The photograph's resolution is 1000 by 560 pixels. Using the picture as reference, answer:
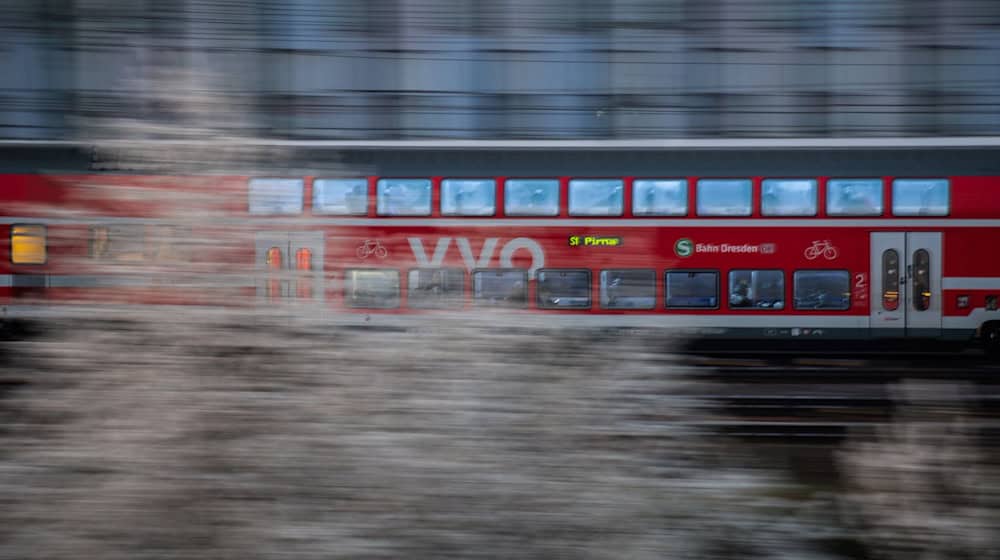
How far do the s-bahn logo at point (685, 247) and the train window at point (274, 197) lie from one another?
30.1 feet

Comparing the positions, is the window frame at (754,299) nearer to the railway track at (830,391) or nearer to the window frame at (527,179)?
the railway track at (830,391)

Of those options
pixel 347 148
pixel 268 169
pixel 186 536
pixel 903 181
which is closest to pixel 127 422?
pixel 186 536

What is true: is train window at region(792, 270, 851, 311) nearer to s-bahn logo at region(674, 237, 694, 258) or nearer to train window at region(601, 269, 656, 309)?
s-bahn logo at region(674, 237, 694, 258)

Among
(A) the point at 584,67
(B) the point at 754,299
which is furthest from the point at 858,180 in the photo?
(A) the point at 584,67

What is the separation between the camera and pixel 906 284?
481 inches

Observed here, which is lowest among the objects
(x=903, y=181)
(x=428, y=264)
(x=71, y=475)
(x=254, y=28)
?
(x=71, y=475)

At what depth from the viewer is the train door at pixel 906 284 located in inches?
472

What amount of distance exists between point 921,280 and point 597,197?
4939 mm

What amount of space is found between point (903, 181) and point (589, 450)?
10.6 meters

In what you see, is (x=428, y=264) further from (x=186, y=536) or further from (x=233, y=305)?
(x=186, y=536)

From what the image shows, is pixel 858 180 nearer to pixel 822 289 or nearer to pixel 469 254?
pixel 822 289

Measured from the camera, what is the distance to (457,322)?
10.3 feet

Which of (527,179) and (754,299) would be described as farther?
(754,299)

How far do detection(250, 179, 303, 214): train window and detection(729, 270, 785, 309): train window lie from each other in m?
9.63
